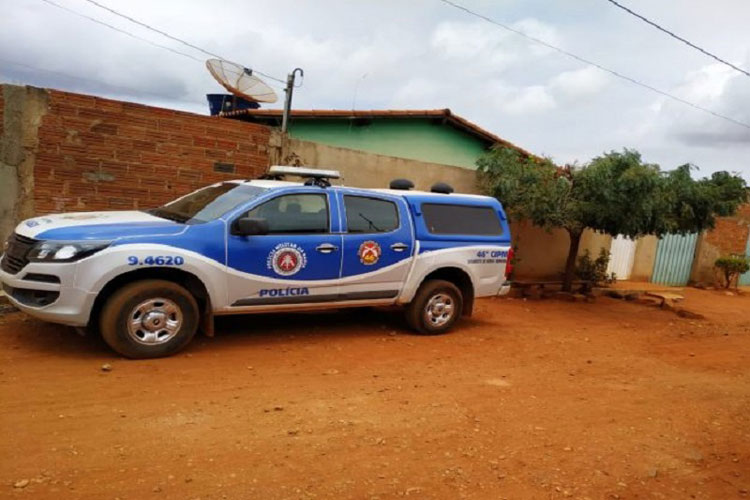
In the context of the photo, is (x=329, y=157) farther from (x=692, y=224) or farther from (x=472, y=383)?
(x=692, y=224)

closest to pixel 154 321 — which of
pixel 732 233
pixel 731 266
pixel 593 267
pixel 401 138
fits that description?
pixel 593 267

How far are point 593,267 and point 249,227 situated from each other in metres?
9.81

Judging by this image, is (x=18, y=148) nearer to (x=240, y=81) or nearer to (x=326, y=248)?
(x=326, y=248)

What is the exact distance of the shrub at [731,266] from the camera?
15.6m

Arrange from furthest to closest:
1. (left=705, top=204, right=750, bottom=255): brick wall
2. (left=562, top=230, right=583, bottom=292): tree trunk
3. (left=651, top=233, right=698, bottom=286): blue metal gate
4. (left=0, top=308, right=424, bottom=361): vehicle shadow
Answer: (left=705, top=204, right=750, bottom=255): brick wall → (left=651, top=233, right=698, bottom=286): blue metal gate → (left=562, top=230, right=583, bottom=292): tree trunk → (left=0, top=308, right=424, bottom=361): vehicle shadow

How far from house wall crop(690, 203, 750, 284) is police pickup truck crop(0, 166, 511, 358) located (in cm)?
1160

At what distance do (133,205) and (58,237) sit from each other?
296cm

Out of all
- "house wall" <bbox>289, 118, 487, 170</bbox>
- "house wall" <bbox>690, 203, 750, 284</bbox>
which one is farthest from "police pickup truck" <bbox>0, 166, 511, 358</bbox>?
"house wall" <bbox>690, 203, 750, 284</bbox>

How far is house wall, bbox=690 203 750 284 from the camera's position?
52.7 ft

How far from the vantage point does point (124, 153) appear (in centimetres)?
733

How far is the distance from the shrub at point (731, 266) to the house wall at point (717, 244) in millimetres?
277

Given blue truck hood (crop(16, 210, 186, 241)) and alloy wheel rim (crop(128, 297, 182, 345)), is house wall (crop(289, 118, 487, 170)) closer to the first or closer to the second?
blue truck hood (crop(16, 210, 186, 241))

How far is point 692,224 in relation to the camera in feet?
34.1

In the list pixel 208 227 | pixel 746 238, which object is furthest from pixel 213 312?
pixel 746 238
